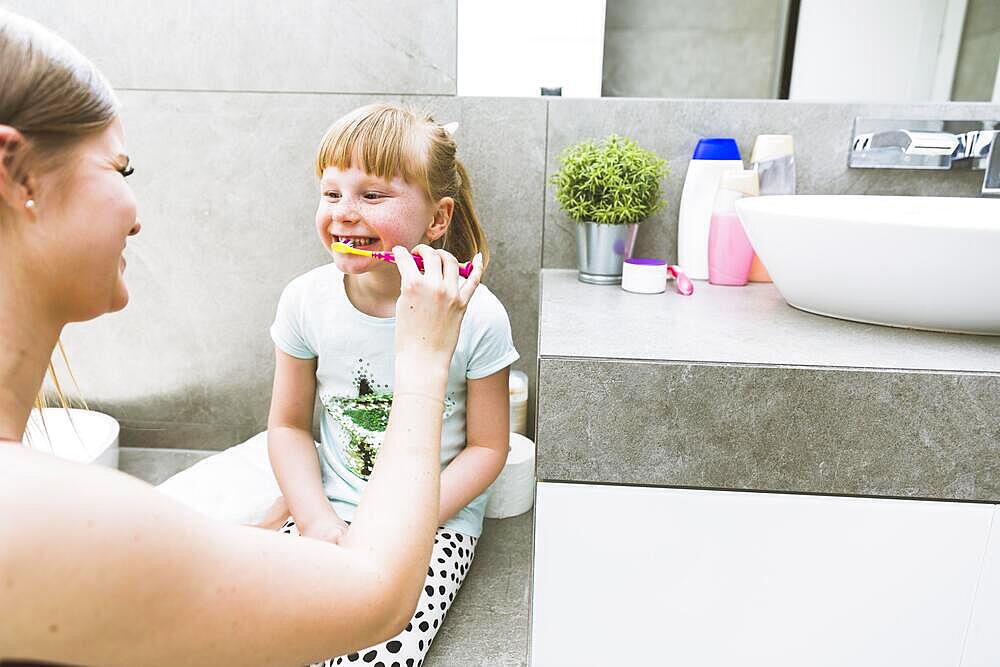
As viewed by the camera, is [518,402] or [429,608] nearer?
[429,608]

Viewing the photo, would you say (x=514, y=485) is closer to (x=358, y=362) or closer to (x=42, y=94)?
(x=358, y=362)

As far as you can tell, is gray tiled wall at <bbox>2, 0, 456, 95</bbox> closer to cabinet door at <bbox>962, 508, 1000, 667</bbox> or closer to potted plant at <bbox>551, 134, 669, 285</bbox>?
potted plant at <bbox>551, 134, 669, 285</bbox>

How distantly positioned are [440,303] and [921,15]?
115 centimetres


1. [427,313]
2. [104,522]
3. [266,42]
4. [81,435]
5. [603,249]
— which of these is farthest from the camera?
[81,435]

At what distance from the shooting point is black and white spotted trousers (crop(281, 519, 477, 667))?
3.06ft

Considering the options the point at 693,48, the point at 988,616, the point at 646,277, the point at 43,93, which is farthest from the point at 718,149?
the point at 43,93

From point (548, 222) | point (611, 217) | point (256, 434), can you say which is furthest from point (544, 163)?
point (256, 434)

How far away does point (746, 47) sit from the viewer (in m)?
1.28

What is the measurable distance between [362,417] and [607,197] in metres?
0.57

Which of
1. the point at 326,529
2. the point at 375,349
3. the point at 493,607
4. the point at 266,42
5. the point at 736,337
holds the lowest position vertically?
the point at 493,607

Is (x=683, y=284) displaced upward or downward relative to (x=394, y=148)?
downward

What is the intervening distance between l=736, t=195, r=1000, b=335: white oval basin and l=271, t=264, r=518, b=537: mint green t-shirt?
0.44 meters

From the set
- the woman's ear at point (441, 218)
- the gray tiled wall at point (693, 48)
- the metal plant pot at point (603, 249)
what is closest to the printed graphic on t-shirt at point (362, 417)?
the woman's ear at point (441, 218)

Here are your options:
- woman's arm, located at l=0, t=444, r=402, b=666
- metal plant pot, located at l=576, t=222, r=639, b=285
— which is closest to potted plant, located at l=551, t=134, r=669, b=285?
metal plant pot, located at l=576, t=222, r=639, b=285
